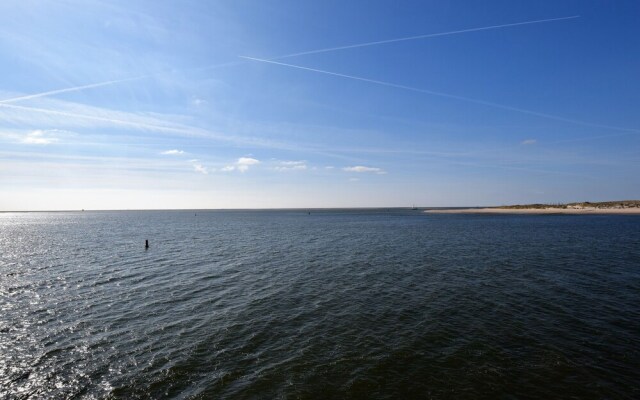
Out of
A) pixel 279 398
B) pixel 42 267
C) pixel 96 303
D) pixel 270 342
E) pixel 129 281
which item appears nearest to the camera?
pixel 279 398

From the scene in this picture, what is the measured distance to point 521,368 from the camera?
12258 mm

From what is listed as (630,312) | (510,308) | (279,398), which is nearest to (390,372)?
(279,398)

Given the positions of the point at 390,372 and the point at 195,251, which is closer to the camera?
the point at 390,372

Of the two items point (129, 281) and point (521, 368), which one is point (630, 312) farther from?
point (129, 281)

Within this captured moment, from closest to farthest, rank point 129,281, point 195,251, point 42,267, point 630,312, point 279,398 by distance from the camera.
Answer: point 279,398
point 630,312
point 129,281
point 42,267
point 195,251

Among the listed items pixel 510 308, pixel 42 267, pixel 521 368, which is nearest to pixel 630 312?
pixel 510 308

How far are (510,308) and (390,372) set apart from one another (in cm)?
1162

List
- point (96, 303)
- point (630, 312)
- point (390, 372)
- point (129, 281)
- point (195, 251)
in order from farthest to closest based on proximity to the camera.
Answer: point (195, 251)
point (129, 281)
point (96, 303)
point (630, 312)
point (390, 372)

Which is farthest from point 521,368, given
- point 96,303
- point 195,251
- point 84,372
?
point 195,251

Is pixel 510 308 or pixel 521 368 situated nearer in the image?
pixel 521 368

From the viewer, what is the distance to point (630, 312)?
59.6ft

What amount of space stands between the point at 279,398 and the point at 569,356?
40.9 feet

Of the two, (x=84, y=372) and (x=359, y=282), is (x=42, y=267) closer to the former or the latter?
(x=84, y=372)

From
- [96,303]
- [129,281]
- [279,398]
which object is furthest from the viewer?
[129,281]
